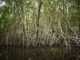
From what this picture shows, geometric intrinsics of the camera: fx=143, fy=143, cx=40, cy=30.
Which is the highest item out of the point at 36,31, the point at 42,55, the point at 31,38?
the point at 36,31

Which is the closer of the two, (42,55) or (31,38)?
(42,55)

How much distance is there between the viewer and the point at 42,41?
776cm

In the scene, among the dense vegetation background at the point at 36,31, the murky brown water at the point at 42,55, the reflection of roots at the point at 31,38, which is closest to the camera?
the murky brown water at the point at 42,55

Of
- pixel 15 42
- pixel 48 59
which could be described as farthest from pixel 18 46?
pixel 48 59

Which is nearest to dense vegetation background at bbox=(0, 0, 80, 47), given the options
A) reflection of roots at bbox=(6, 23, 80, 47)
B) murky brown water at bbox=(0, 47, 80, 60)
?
reflection of roots at bbox=(6, 23, 80, 47)

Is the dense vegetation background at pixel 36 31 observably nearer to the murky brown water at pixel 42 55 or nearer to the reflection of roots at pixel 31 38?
the reflection of roots at pixel 31 38

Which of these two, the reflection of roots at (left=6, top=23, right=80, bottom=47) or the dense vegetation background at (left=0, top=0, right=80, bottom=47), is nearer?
the dense vegetation background at (left=0, top=0, right=80, bottom=47)

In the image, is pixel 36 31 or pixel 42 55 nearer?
pixel 42 55

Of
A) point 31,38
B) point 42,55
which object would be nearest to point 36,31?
point 31,38

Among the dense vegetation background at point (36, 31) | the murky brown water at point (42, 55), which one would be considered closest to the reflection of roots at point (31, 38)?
the dense vegetation background at point (36, 31)

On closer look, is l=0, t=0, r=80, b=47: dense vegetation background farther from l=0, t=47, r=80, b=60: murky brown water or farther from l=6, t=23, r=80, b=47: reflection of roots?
l=0, t=47, r=80, b=60: murky brown water

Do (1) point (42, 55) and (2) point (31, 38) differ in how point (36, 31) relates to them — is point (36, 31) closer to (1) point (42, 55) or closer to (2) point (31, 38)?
(2) point (31, 38)

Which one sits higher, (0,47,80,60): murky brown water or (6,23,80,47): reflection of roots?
(6,23,80,47): reflection of roots

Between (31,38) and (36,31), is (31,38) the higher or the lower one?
the lower one
